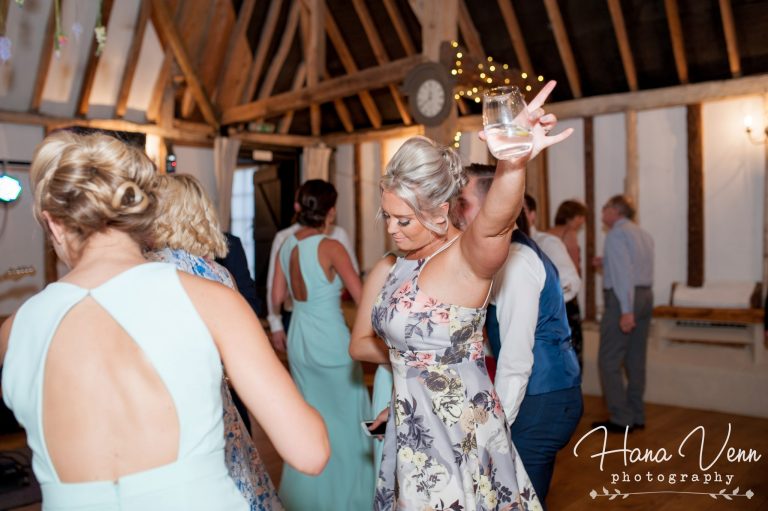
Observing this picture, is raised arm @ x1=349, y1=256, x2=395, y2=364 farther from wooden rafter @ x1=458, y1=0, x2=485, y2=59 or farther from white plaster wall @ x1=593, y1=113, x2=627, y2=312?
wooden rafter @ x1=458, y1=0, x2=485, y2=59

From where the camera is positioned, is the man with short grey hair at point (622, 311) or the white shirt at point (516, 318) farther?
the man with short grey hair at point (622, 311)

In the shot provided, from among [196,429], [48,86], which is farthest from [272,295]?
[48,86]

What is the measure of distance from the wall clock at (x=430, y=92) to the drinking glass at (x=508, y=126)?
4.96 metres

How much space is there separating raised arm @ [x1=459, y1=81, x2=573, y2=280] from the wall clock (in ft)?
15.7

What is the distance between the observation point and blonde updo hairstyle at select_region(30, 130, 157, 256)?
119 cm

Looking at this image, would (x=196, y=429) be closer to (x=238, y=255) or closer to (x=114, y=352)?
(x=114, y=352)

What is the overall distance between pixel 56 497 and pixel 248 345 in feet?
1.39

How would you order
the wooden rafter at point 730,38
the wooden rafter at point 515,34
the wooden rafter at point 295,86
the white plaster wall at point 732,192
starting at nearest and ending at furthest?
the wooden rafter at point 730,38
the white plaster wall at point 732,192
the wooden rafter at point 515,34
the wooden rafter at point 295,86

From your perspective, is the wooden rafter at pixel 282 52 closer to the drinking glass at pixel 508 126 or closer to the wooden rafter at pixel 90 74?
the wooden rafter at pixel 90 74

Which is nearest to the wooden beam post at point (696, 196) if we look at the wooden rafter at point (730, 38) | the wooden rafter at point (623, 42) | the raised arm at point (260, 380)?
the wooden rafter at point (730, 38)

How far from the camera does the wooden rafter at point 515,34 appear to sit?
7.98 meters

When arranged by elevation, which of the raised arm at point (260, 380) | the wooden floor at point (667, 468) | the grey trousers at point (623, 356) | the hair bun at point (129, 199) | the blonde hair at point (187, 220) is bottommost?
the wooden floor at point (667, 468)

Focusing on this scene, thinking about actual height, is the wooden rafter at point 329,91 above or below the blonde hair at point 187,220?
above

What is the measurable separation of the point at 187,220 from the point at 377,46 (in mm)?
7909
